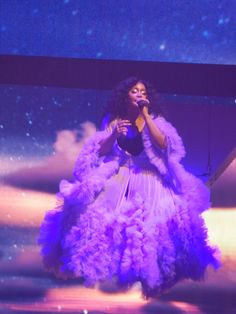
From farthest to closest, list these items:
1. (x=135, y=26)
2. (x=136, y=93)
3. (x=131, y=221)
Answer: (x=135, y=26), (x=136, y=93), (x=131, y=221)

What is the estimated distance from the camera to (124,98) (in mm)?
2336

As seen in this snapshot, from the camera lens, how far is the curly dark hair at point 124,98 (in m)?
2.33

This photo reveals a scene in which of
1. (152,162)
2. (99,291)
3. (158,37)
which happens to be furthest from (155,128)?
(99,291)

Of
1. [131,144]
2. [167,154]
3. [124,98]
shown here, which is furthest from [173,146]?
[124,98]

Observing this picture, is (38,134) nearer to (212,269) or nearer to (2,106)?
(2,106)

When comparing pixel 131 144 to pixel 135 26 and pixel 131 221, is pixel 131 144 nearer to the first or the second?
pixel 131 221

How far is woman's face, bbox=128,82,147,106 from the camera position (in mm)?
2311

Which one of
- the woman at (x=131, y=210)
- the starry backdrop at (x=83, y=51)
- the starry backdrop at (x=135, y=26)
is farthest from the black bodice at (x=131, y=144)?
the starry backdrop at (x=135, y=26)

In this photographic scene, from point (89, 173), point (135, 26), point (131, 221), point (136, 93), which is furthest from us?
point (135, 26)

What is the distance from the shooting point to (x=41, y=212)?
240 centimetres

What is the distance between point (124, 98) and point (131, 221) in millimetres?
542

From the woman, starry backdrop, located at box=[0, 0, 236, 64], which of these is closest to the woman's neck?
the woman

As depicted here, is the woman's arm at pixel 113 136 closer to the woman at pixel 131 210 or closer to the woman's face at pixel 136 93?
the woman at pixel 131 210

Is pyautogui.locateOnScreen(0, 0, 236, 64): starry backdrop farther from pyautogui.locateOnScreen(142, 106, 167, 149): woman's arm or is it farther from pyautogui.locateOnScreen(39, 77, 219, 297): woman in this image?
pyautogui.locateOnScreen(142, 106, 167, 149): woman's arm
